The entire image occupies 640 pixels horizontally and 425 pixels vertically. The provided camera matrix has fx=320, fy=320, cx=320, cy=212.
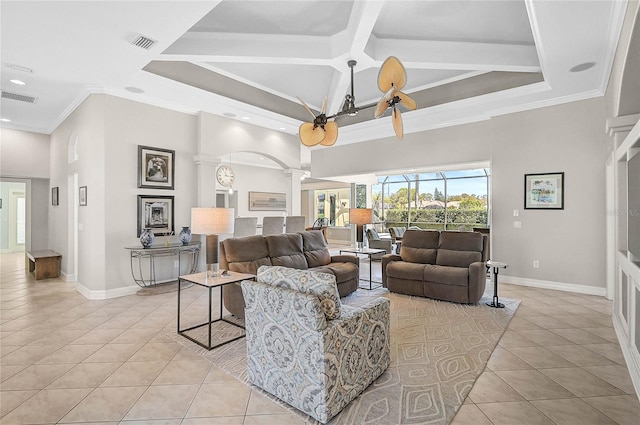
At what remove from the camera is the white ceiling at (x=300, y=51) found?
2.98 meters

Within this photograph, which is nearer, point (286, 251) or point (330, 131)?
point (330, 131)

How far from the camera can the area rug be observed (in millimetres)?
2055

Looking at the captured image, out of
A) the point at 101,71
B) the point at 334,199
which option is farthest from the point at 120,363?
the point at 334,199

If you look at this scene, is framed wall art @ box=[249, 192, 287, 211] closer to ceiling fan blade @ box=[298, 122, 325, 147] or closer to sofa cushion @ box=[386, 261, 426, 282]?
sofa cushion @ box=[386, 261, 426, 282]

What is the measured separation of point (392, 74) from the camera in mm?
2975

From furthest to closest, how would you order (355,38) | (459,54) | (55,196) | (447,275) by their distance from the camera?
(55,196) → (447,275) → (459,54) → (355,38)

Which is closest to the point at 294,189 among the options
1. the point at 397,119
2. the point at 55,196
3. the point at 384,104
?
the point at 397,119

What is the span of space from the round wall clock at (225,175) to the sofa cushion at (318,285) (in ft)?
24.7

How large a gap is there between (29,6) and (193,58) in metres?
1.51

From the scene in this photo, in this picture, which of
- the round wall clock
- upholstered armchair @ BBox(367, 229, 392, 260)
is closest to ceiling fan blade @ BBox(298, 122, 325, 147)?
upholstered armchair @ BBox(367, 229, 392, 260)

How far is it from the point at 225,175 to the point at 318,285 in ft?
26.0

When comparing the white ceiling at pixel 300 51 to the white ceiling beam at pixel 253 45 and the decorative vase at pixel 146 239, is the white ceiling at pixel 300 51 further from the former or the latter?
the decorative vase at pixel 146 239

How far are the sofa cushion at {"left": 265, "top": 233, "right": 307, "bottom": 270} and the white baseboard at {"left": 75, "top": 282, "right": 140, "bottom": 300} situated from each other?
2403 mm

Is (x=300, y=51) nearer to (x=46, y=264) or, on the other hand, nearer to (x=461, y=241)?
(x=461, y=241)
